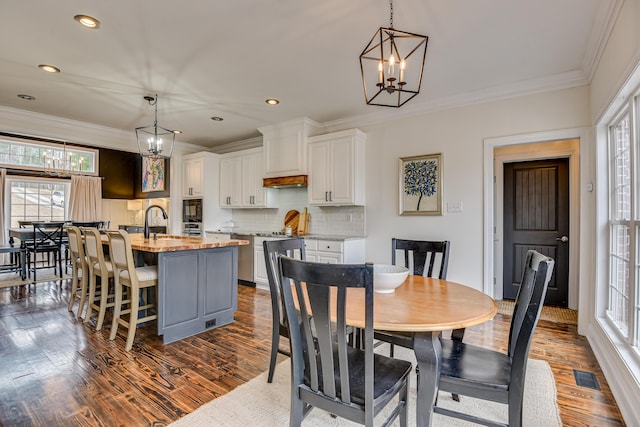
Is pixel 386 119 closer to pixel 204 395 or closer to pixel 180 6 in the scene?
pixel 180 6

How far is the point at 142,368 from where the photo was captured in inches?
95.5

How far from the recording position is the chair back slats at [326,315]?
114 cm

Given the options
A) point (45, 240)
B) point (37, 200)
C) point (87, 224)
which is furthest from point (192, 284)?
point (37, 200)

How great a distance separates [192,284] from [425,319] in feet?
7.96

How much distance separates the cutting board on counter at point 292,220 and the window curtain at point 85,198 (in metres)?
4.99

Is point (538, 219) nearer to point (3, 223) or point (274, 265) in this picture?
point (274, 265)

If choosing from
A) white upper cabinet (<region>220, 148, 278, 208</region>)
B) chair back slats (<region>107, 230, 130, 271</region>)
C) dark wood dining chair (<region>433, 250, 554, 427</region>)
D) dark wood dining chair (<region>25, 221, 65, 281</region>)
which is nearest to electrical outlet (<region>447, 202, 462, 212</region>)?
dark wood dining chair (<region>433, 250, 554, 427</region>)

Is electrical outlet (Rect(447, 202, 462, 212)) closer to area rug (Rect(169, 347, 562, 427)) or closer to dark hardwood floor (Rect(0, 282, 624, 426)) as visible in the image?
dark hardwood floor (Rect(0, 282, 624, 426))

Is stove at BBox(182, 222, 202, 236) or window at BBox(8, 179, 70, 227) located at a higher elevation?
window at BBox(8, 179, 70, 227)

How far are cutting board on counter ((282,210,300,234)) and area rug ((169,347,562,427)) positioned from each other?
10.3ft

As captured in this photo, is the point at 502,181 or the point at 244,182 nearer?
the point at 502,181

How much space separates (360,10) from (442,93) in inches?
73.2

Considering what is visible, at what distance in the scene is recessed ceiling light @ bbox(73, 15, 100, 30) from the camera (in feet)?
7.80

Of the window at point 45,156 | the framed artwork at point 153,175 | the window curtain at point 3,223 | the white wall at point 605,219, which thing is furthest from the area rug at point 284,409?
the window curtain at point 3,223
